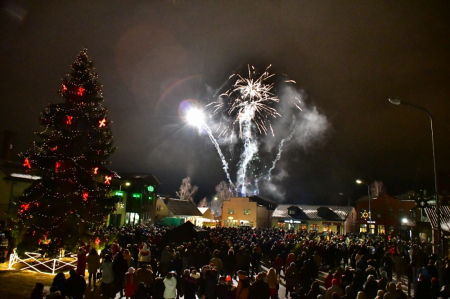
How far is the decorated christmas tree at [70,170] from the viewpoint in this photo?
16.0m

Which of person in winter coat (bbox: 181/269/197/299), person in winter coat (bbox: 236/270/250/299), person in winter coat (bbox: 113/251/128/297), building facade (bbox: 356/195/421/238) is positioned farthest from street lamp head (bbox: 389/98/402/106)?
building facade (bbox: 356/195/421/238)

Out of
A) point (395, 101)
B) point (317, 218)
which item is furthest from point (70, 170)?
point (317, 218)

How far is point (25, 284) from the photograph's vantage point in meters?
12.4

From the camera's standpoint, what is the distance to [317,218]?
6162 centimetres

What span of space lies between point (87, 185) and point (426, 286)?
14.8 m

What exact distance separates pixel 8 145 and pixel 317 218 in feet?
160

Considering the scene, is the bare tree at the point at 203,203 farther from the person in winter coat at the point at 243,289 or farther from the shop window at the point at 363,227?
the person in winter coat at the point at 243,289

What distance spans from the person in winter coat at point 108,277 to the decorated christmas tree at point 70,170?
6597 mm

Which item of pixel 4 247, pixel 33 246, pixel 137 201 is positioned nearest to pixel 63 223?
pixel 33 246

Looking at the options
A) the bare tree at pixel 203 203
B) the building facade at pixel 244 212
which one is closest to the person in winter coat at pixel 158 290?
the building facade at pixel 244 212

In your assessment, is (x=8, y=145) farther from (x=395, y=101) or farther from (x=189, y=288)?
(x=395, y=101)

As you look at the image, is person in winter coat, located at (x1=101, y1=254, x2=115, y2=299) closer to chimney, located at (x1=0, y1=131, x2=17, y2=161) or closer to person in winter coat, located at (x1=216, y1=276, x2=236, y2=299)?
person in winter coat, located at (x1=216, y1=276, x2=236, y2=299)

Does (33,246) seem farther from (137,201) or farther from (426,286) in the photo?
(137,201)

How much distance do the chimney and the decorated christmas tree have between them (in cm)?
2458
